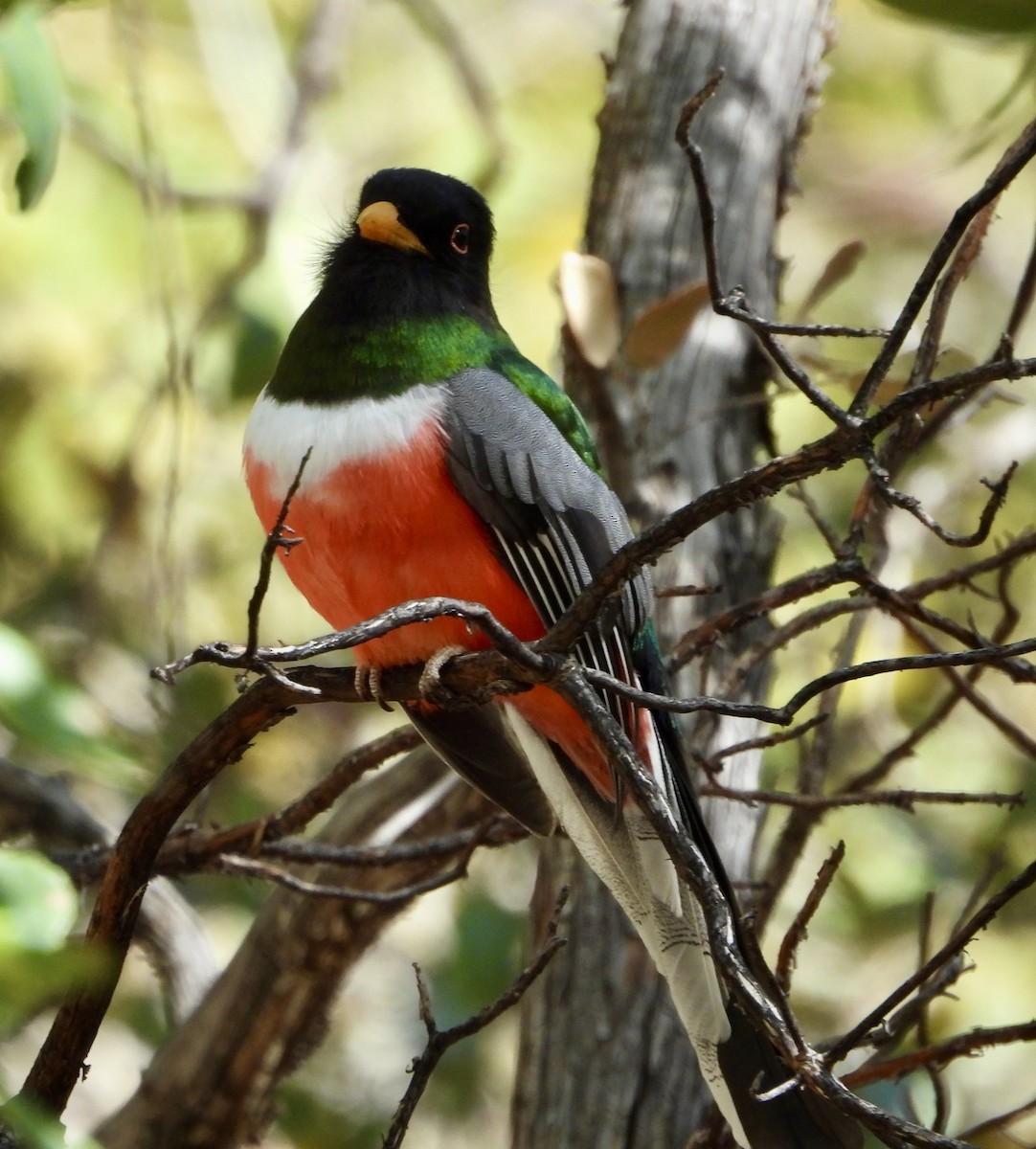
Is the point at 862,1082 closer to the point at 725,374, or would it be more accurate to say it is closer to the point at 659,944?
the point at 659,944

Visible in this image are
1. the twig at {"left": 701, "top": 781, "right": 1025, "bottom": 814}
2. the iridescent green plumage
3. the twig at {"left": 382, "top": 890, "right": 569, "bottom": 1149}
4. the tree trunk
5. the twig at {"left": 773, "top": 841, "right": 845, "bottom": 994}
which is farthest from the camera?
the tree trunk

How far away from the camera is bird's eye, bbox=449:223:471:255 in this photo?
3.67 m

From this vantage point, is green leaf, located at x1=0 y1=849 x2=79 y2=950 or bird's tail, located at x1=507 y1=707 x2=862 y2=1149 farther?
bird's tail, located at x1=507 y1=707 x2=862 y2=1149

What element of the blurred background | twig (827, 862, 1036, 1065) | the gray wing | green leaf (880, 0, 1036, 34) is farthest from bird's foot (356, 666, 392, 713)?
green leaf (880, 0, 1036, 34)

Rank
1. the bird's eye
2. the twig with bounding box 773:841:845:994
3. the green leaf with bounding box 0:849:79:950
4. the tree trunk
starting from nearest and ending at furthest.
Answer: the green leaf with bounding box 0:849:79:950
the twig with bounding box 773:841:845:994
the tree trunk
the bird's eye

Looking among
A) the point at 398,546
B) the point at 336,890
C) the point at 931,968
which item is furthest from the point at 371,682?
the point at 931,968

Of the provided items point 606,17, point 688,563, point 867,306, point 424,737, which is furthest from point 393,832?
point 606,17

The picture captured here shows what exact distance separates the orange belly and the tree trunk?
70 cm

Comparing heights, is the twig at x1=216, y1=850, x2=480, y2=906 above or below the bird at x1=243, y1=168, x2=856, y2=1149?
below

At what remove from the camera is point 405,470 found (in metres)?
3.00

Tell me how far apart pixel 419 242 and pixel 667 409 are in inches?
30.1

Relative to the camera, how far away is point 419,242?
3609 mm

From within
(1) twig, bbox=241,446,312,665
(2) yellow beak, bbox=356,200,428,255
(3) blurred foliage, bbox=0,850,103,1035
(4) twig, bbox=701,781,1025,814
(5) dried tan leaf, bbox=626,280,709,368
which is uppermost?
(5) dried tan leaf, bbox=626,280,709,368

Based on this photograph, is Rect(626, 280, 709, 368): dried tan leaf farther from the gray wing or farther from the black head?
the gray wing
